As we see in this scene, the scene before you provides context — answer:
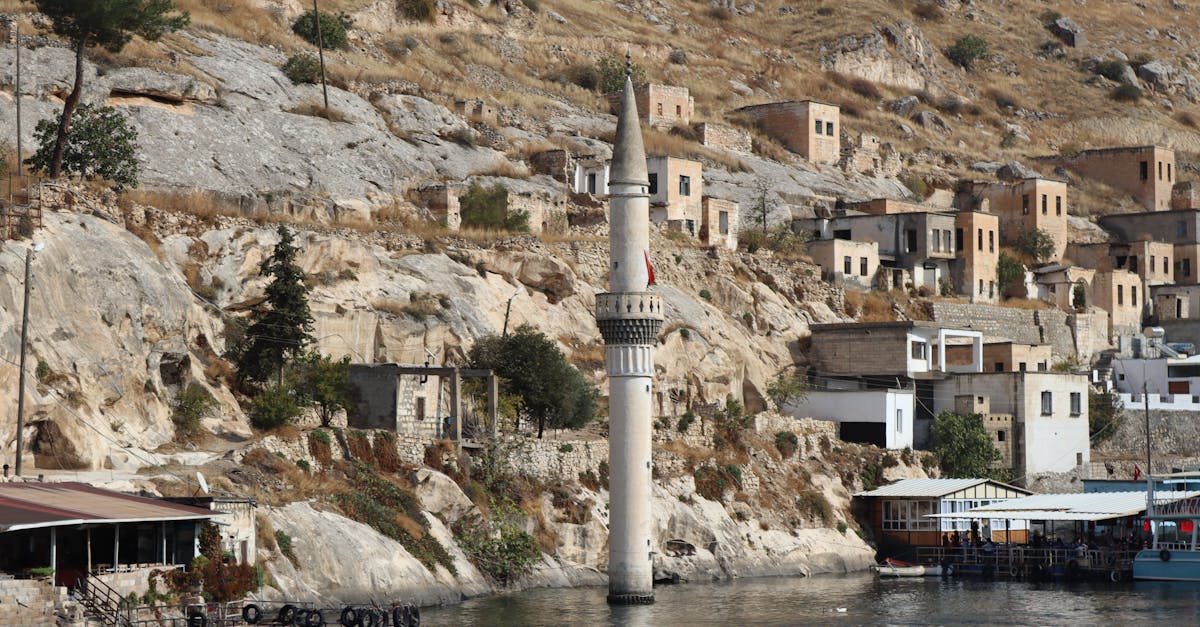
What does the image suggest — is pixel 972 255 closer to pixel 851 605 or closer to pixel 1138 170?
pixel 1138 170

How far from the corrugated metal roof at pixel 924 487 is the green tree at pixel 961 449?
4.81 metres

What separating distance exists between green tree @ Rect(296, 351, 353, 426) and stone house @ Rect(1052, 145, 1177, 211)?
2913 inches

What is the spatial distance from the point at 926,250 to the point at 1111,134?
56079mm

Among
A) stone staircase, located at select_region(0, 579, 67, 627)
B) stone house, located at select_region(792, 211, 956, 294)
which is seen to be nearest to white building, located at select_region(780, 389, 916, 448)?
stone house, located at select_region(792, 211, 956, 294)

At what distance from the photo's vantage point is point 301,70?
90.1 m

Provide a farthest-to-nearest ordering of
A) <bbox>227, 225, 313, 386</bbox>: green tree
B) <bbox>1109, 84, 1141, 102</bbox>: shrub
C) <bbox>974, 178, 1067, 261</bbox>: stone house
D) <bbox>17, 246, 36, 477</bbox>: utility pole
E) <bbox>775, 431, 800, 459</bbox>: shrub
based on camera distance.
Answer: <bbox>1109, 84, 1141, 102</bbox>: shrub → <bbox>974, 178, 1067, 261</bbox>: stone house → <bbox>775, 431, 800, 459</bbox>: shrub → <bbox>227, 225, 313, 386</bbox>: green tree → <bbox>17, 246, 36, 477</bbox>: utility pole

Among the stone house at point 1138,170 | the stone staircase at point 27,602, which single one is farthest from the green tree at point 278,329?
the stone house at point 1138,170

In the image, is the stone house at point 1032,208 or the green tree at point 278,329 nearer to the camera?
the green tree at point 278,329

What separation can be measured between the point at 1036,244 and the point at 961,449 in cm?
2720

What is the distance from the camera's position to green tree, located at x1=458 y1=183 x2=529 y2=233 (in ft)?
261

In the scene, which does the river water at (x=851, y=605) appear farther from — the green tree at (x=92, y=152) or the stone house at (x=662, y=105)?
the stone house at (x=662, y=105)

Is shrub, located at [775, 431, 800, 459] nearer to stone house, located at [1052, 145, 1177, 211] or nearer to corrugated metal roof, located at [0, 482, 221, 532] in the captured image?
corrugated metal roof, located at [0, 482, 221, 532]

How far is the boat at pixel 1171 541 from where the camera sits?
67.8m

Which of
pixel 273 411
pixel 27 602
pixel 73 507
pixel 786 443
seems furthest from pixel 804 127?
pixel 27 602
